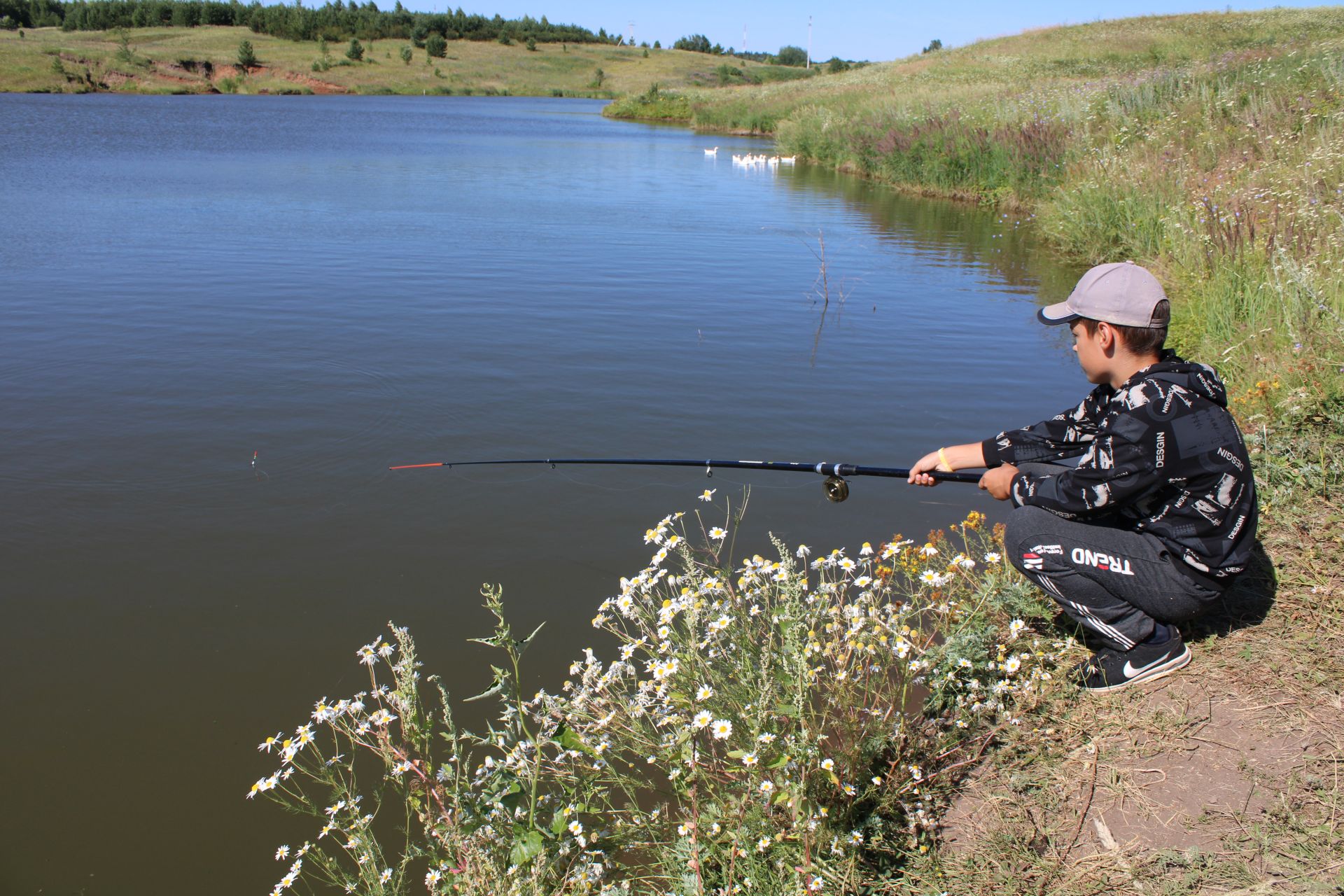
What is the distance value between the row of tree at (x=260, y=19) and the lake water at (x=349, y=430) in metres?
91.7

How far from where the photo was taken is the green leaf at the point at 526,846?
93.5 inches

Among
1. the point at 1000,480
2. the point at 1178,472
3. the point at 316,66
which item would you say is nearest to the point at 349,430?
the point at 1000,480

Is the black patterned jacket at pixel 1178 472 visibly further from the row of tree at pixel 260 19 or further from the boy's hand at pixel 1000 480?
the row of tree at pixel 260 19

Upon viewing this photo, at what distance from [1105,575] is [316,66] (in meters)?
87.0

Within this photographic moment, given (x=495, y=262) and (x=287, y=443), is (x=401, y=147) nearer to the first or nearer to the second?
(x=495, y=262)

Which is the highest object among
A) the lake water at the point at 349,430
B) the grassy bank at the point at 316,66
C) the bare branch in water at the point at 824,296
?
the grassy bank at the point at 316,66

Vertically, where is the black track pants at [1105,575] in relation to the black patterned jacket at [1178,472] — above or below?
below

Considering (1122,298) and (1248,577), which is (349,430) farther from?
(1248,577)

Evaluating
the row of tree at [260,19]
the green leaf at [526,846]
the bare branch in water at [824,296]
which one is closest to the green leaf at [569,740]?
the green leaf at [526,846]

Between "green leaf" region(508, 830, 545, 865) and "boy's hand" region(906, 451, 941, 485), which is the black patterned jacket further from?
"green leaf" region(508, 830, 545, 865)

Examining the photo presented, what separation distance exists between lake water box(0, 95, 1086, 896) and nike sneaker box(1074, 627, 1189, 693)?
2.18 m

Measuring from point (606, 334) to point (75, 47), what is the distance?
75.1 meters

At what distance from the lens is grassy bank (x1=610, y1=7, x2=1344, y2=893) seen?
8.50ft

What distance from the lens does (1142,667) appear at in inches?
126
